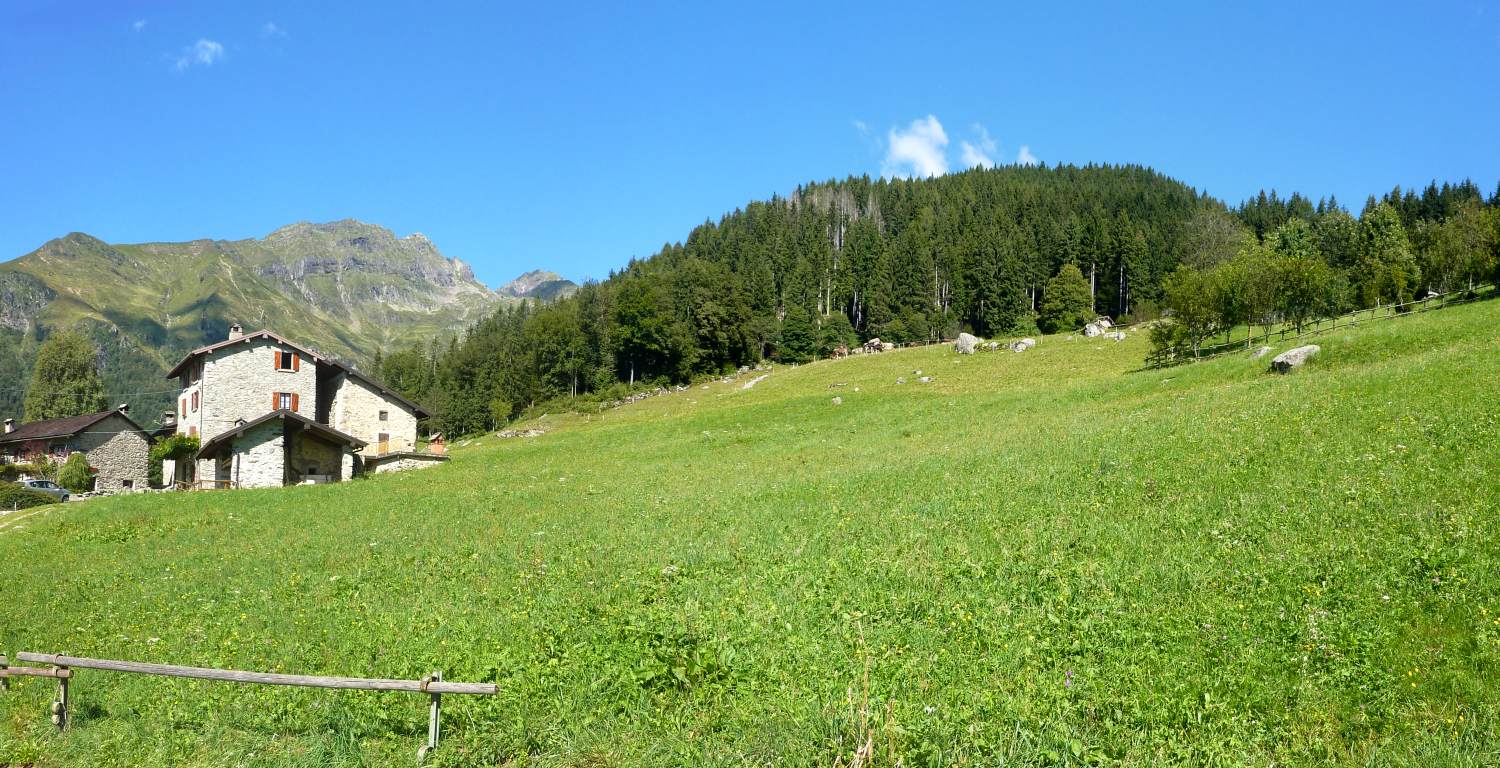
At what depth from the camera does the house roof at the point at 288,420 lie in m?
46.8

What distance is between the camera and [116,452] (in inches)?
2790

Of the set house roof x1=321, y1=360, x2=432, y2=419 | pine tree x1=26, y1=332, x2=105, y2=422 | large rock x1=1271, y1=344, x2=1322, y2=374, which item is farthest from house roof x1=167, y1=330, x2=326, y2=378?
pine tree x1=26, y1=332, x2=105, y2=422

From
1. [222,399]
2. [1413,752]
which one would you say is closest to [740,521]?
[1413,752]

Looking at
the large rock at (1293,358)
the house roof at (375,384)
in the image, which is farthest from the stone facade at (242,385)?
the large rock at (1293,358)

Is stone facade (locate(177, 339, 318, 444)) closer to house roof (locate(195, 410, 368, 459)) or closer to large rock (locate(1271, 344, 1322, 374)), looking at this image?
house roof (locate(195, 410, 368, 459))

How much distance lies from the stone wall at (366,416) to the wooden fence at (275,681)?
50.8m

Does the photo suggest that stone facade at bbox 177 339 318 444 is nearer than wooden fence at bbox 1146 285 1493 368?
Yes

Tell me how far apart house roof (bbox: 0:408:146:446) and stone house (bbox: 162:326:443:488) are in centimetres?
1440

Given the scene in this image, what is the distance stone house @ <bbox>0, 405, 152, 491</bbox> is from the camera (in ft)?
226

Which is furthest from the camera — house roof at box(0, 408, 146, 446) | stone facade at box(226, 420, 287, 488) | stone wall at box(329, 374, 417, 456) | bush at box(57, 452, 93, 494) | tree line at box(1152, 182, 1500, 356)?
house roof at box(0, 408, 146, 446)

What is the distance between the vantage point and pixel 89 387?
10356 centimetres

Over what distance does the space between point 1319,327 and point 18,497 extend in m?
91.6

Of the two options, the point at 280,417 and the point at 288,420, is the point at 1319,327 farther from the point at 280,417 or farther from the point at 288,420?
the point at 280,417

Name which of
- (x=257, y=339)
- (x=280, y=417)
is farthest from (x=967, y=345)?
(x=257, y=339)
